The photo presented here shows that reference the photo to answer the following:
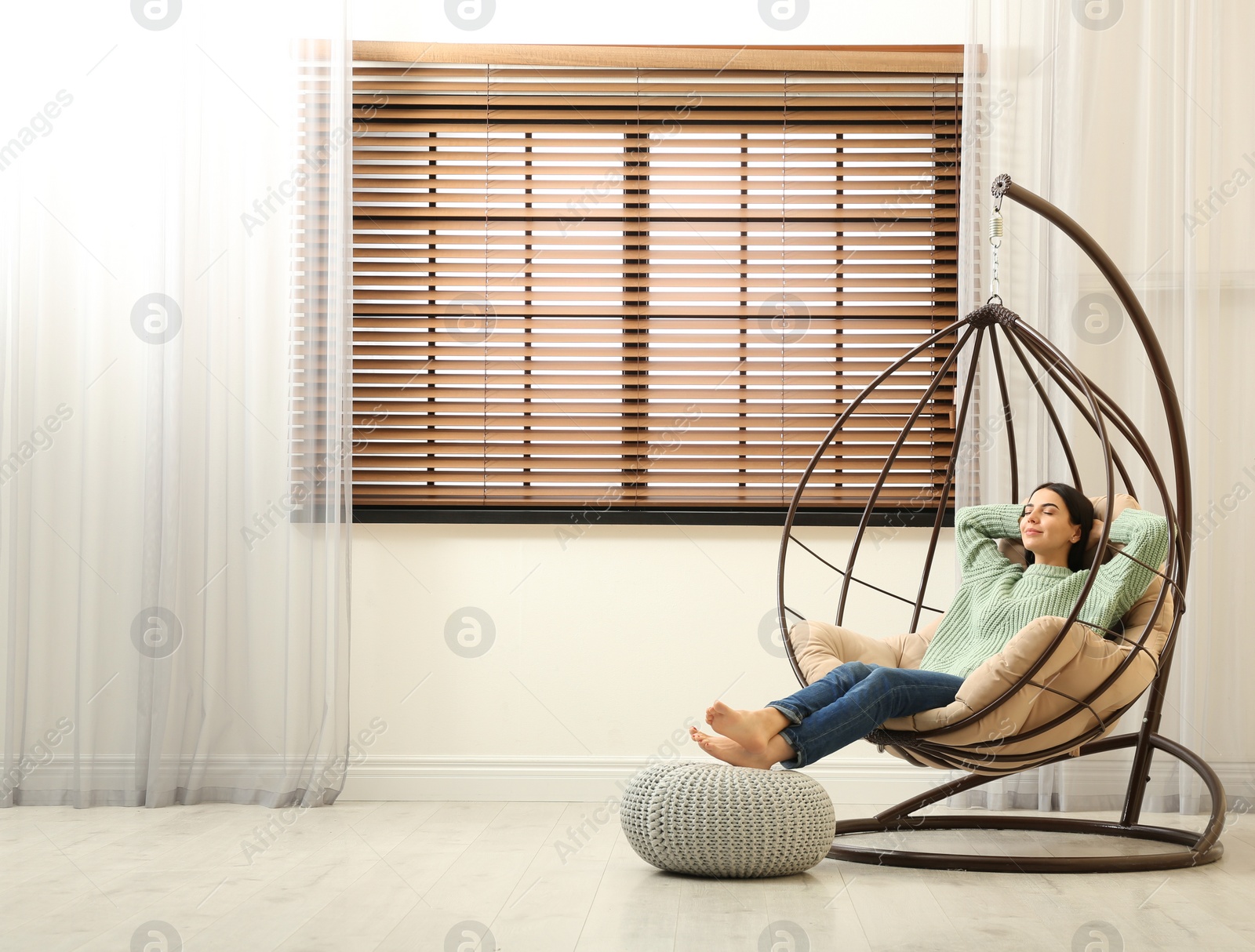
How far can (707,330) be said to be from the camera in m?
3.19

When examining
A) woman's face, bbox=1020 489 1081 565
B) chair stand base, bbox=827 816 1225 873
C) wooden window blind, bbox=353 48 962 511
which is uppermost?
wooden window blind, bbox=353 48 962 511

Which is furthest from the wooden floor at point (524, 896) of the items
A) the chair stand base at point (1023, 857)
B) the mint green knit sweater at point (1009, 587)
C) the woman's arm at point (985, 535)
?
the woman's arm at point (985, 535)

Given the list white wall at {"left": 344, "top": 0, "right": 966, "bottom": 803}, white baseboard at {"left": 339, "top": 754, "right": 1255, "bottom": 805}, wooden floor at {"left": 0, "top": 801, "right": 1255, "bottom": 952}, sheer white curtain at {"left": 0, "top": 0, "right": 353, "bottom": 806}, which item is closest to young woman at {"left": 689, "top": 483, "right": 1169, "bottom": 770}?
wooden floor at {"left": 0, "top": 801, "right": 1255, "bottom": 952}

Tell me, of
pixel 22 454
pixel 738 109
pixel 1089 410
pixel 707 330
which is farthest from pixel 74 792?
pixel 1089 410

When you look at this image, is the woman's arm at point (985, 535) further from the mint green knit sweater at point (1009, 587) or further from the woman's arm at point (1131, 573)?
the woman's arm at point (1131, 573)

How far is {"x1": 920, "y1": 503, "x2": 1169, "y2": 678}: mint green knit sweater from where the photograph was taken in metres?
2.36

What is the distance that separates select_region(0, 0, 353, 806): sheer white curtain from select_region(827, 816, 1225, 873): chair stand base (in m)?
1.39

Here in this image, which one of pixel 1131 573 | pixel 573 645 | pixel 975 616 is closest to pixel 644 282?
pixel 573 645

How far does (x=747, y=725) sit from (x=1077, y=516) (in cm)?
94

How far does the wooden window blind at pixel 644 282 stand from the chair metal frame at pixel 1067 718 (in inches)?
20.4

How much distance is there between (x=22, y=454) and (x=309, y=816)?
1.26 meters

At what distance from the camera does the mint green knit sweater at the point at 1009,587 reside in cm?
236

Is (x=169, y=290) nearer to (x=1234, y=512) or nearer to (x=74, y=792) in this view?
(x=74, y=792)

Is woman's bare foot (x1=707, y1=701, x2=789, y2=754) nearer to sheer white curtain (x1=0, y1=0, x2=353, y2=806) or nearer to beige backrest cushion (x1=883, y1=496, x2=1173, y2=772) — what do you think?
beige backrest cushion (x1=883, y1=496, x2=1173, y2=772)
